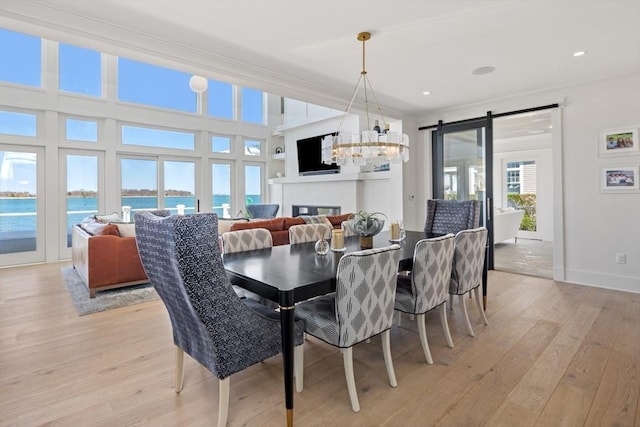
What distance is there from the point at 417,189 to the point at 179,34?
4.44 metres

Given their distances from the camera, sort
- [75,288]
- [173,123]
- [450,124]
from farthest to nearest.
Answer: [173,123] → [450,124] → [75,288]

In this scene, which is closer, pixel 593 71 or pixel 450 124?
pixel 593 71

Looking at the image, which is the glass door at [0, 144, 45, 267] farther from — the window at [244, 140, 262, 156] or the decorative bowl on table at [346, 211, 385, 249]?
the decorative bowl on table at [346, 211, 385, 249]

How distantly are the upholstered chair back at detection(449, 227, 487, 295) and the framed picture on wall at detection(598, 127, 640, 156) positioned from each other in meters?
2.60

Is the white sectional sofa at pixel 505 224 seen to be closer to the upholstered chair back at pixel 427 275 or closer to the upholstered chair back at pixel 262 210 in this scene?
the upholstered chair back at pixel 427 275

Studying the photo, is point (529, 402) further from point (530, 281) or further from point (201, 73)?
point (201, 73)

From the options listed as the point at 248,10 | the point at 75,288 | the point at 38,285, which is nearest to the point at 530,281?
the point at 248,10

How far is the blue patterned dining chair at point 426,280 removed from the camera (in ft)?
7.34

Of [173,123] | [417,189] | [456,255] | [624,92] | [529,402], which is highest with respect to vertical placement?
[173,123]

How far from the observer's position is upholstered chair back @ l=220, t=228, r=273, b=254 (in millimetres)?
2686

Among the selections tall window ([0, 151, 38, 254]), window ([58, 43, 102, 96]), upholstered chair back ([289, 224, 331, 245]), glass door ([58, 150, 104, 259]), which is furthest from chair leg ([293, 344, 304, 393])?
window ([58, 43, 102, 96])

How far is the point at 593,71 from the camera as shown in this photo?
3875mm

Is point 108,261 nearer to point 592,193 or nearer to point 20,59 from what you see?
point 20,59

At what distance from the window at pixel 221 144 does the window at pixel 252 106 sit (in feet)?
2.45
